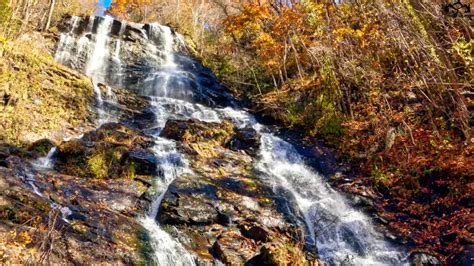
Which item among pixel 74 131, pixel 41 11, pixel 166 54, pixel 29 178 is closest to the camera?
pixel 29 178

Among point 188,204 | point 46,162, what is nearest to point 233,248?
point 188,204

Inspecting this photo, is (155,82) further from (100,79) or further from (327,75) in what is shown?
(327,75)

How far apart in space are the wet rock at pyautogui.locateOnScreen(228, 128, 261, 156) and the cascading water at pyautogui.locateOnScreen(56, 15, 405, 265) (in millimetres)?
283

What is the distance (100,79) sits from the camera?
1922 centimetres

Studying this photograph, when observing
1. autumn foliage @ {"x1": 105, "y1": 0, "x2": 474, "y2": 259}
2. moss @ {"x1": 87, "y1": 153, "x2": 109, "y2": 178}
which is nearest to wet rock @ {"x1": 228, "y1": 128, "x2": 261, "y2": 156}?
autumn foliage @ {"x1": 105, "y1": 0, "x2": 474, "y2": 259}

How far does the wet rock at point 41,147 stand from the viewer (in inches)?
405

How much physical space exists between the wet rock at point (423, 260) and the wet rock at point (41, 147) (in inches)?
363

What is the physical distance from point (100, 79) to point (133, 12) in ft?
63.5

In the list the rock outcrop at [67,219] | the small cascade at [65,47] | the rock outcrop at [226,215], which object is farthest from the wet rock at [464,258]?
the small cascade at [65,47]

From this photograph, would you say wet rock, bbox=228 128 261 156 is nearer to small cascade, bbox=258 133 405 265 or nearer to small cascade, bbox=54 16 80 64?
small cascade, bbox=258 133 405 265

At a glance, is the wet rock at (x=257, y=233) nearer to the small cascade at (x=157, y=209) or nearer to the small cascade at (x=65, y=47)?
the small cascade at (x=157, y=209)

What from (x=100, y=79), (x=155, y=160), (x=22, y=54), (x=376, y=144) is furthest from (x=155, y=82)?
(x=376, y=144)

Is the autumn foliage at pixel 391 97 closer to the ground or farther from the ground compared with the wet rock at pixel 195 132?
farther from the ground

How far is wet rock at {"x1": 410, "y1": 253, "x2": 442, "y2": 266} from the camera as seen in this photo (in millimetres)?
8625
